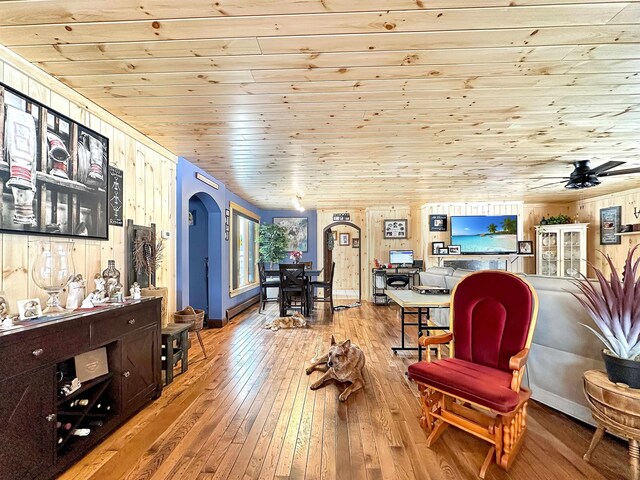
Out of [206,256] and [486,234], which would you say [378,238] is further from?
[206,256]

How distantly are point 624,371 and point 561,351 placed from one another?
73 cm

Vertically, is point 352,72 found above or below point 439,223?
above

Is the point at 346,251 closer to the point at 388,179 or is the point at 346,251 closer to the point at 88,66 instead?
the point at 388,179

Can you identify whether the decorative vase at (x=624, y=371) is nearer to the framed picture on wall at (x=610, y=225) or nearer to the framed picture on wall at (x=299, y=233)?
the framed picture on wall at (x=610, y=225)

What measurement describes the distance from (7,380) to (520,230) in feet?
26.8

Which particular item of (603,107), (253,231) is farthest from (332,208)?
(603,107)

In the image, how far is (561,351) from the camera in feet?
7.81

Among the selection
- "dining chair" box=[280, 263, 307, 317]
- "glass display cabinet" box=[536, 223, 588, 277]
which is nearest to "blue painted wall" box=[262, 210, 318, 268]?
"dining chair" box=[280, 263, 307, 317]

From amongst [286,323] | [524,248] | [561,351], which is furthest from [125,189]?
[524,248]

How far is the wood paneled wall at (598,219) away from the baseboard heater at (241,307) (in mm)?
6776

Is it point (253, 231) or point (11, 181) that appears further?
point (253, 231)

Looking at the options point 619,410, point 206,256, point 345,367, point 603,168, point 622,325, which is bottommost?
point 345,367

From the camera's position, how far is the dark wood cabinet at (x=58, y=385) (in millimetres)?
1459

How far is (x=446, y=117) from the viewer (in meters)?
2.82
